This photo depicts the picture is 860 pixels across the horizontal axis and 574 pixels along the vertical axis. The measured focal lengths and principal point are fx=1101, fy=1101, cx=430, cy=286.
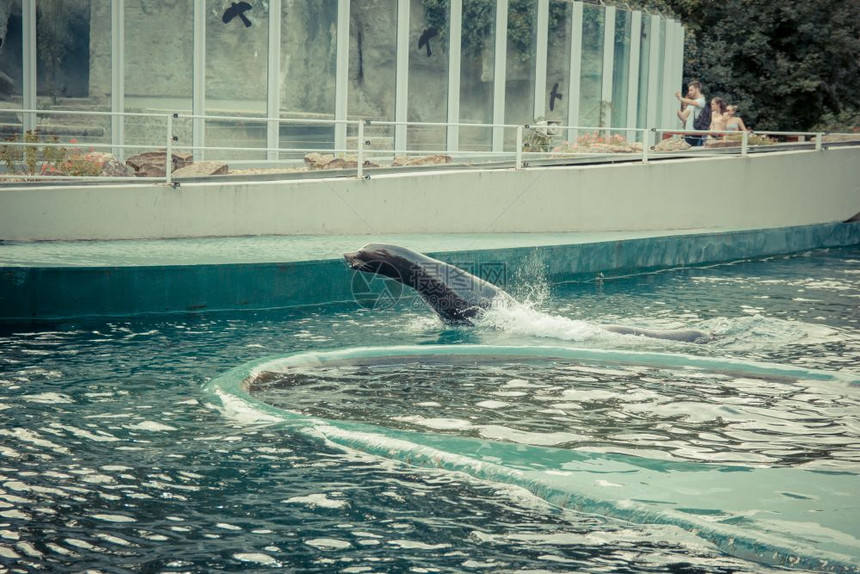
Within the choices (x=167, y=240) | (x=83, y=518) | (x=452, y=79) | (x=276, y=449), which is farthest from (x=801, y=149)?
(x=83, y=518)

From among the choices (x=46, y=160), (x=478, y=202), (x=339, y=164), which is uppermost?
(x=339, y=164)

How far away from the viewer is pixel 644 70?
31.1 meters

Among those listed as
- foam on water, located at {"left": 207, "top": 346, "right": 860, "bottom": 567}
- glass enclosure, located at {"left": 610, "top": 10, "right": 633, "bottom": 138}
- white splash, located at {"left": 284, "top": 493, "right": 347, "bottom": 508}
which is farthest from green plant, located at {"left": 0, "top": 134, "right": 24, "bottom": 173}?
glass enclosure, located at {"left": 610, "top": 10, "right": 633, "bottom": 138}

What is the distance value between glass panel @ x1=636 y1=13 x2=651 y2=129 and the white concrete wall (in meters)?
8.40

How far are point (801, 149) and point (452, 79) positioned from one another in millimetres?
7582

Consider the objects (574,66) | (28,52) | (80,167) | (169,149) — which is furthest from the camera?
(574,66)

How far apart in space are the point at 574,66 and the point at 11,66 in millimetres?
14251

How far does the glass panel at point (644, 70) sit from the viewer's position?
101 feet

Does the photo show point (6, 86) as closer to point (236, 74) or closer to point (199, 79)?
point (199, 79)

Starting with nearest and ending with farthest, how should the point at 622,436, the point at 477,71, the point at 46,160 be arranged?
the point at 622,436 → the point at 46,160 → the point at 477,71

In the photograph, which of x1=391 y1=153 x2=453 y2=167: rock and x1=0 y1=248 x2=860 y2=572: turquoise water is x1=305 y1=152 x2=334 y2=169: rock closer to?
x1=391 y1=153 x2=453 y2=167: rock

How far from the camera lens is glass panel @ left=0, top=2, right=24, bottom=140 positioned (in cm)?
1772

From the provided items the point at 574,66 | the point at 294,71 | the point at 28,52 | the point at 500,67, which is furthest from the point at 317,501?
the point at 574,66

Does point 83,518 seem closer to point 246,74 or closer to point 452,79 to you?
point 246,74
